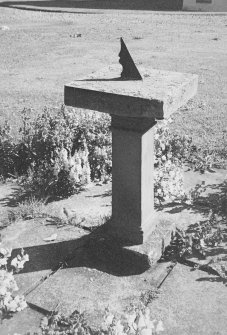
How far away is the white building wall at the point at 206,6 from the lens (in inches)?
881

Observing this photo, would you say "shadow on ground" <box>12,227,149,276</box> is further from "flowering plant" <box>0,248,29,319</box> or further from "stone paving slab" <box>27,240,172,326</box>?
"flowering plant" <box>0,248,29,319</box>

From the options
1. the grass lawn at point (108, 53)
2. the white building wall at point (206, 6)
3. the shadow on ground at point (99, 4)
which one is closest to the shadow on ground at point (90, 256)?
the grass lawn at point (108, 53)

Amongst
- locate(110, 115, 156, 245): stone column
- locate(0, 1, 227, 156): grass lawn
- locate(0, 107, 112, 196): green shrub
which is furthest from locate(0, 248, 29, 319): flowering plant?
locate(0, 1, 227, 156): grass lawn

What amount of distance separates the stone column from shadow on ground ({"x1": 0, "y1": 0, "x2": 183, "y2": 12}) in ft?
65.3

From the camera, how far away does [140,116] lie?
10.9 ft

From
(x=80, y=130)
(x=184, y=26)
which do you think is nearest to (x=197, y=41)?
(x=184, y=26)

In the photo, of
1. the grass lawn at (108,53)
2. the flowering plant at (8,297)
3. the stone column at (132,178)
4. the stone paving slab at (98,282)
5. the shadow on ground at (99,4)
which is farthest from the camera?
the shadow on ground at (99,4)

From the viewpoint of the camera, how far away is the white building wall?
73.4ft

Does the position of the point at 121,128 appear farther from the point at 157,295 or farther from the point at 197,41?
the point at 197,41

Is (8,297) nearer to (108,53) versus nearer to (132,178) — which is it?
(132,178)

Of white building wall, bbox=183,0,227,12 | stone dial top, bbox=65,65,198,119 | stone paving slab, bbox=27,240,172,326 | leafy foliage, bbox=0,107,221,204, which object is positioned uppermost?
white building wall, bbox=183,0,227,12

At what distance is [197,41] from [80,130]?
965 centimetres

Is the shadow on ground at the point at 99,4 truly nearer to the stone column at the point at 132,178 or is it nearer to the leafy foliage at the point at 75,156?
the leafy foliage at the point at 75,156

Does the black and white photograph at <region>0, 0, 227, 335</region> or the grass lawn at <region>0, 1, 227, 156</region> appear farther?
the grass lawn at <region>0, 1, 227, 156</region>
